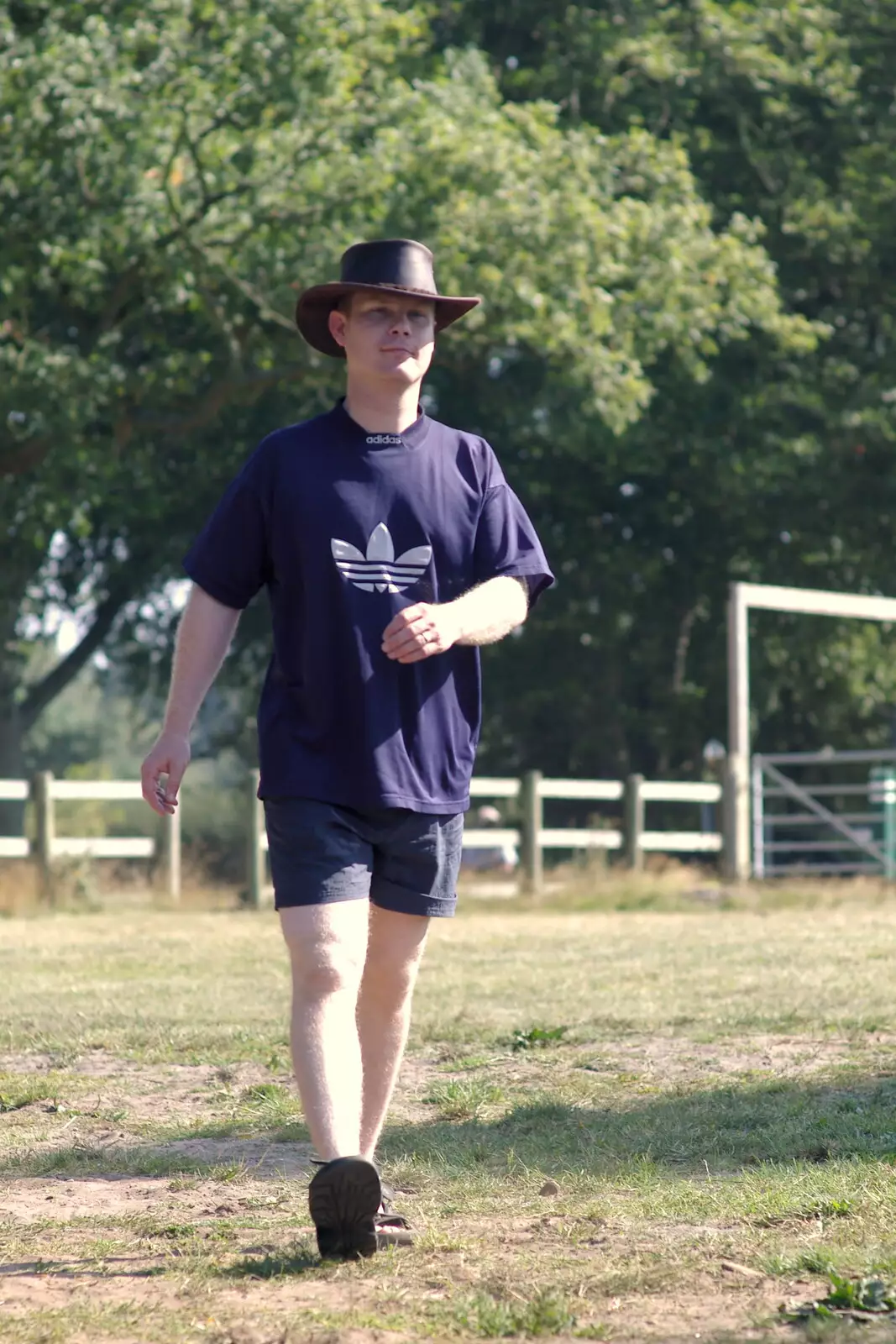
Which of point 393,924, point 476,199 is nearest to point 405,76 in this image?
point 476,199

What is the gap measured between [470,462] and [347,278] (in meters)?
0.47

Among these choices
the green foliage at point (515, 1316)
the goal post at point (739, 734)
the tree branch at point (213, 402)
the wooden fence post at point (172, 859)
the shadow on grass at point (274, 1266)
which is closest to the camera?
the green foliage at point (515, 1316)

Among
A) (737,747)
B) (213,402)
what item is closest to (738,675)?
(737,747)

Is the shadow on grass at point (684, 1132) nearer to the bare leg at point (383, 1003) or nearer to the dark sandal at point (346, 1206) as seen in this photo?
the bare leg at point (383, 1003)

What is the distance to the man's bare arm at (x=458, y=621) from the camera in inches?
159

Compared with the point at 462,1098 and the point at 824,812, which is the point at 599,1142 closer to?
the point at 462,1098

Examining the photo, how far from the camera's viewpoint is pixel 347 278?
4320 millimetres

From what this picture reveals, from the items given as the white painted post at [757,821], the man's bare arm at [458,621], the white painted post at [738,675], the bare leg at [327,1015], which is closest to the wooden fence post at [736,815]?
the white painted post at [738,675]

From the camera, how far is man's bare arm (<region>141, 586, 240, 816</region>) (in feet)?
13.9

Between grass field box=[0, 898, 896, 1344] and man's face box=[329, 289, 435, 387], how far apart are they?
181 centimetres

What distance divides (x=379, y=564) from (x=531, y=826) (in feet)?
52.4

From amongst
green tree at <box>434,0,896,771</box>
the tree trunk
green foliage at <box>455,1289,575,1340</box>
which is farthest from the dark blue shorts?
the tree trunk

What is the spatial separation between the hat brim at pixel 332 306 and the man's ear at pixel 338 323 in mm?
11

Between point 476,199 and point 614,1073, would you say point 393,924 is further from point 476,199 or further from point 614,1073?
point 476,199
